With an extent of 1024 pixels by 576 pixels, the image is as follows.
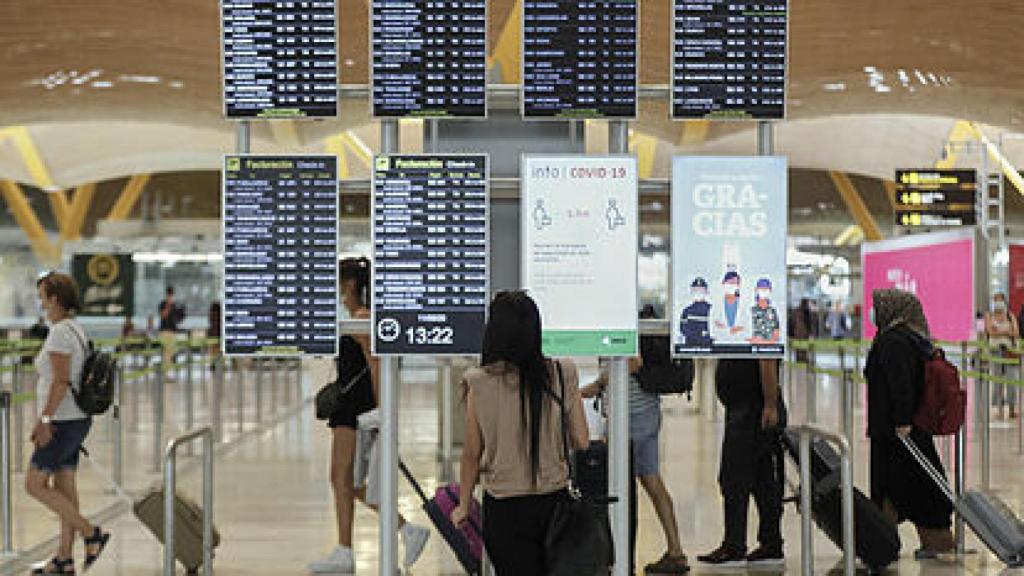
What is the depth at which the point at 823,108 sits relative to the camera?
85.1 ft

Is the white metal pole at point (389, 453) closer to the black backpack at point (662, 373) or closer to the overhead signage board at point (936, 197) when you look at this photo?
the black backpack at point (662, 373)

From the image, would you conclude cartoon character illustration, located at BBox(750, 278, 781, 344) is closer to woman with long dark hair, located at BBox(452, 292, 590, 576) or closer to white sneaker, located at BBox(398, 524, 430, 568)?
woman with long dark hair, located at BBox(452, 292, 590, 576)

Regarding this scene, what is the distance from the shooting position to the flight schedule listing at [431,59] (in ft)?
19.1

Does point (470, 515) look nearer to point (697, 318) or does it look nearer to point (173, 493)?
point (173, 493)

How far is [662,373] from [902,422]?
1336mm

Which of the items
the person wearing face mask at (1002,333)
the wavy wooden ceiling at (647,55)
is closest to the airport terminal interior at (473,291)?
the person wearing face mask at (1002,333)

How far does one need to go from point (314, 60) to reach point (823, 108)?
69.2ft

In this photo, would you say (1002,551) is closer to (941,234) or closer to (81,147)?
(941,234)

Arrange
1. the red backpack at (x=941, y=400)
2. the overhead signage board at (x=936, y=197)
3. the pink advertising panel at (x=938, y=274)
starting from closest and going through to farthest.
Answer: the red backpack at (x=941, y=400), the pink advertising panel at (x=938, y=274), the overhead signage board at (x=936, y=197)

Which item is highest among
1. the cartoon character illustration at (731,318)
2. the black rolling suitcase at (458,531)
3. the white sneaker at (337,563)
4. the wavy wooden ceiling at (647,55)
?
the wavy wooden ceiling at (647,55)

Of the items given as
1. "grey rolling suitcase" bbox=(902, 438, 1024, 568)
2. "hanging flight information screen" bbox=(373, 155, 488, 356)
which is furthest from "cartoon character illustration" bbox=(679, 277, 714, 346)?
"grey rolling suitcase" bbox=(902, 438, 1024, 568)

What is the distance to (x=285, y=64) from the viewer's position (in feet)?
19.2

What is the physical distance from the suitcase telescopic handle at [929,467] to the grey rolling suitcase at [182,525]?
379cm

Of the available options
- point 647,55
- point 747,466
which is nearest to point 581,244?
point 747,466
